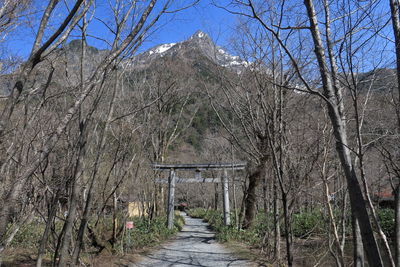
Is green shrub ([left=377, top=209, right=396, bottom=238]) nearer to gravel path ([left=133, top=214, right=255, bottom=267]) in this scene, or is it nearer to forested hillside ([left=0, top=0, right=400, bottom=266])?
forested hillside ([left=0, top=0, right=400, bottom=266])

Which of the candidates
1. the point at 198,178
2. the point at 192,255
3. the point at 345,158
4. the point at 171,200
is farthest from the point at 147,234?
the point at 345,158

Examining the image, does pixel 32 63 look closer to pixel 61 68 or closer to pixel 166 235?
pixel 61 68

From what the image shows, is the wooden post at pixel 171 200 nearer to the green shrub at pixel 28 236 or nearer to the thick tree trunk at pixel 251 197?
the thick tree trunk at pixel 251 197

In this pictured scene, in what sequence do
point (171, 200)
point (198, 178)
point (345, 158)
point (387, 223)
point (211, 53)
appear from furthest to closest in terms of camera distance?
1. point (387, 223)
2. point (198, 178)
3. point (171, 200)
4. point (211, 53)
5. point (345, 158)

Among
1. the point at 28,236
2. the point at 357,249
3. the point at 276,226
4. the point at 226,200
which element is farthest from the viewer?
the point at 226,200

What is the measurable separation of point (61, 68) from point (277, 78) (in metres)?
4.26

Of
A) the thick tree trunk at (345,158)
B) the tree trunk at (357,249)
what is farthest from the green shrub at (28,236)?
the thick tree trunk at (345,158)

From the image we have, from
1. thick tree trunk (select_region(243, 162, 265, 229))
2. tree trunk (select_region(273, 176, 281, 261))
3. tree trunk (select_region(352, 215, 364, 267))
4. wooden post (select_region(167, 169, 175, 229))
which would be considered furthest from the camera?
wooden post (select_region(167, 169, 175, 229))

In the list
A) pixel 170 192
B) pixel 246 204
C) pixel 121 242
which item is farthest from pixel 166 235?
pixel 121 242

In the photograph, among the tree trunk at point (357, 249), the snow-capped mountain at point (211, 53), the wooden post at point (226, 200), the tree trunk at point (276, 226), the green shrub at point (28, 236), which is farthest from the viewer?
the wooden post at point (226, 200)

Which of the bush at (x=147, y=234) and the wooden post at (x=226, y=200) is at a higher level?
the wooden post at (x=226, y=200)

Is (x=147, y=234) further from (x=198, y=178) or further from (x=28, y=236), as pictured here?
(x=198, y=178)

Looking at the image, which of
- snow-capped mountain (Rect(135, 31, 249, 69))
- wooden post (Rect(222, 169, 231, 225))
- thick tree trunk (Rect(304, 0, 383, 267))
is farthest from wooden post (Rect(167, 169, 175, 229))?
thick tree trunk (Rect(304, 0, 383, 267))

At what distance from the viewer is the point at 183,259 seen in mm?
8930
